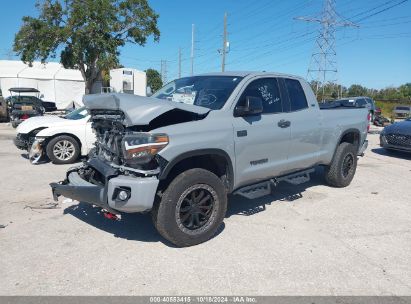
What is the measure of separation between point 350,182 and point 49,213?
5499mm

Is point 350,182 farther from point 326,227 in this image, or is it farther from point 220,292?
point 220,292

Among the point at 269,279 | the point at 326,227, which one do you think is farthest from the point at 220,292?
the point at 326,227

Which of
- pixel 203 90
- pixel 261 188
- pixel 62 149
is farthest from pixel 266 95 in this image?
pixel 62 149

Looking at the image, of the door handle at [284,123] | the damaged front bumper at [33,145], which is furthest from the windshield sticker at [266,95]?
the damaged front bumper at [33,145]

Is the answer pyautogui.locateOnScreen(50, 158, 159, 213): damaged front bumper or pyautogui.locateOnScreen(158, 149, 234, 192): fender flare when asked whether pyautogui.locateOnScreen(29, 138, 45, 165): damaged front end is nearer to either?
pyautogui.locateOnScreen(50, 158, 159, 213): damaged front bumper

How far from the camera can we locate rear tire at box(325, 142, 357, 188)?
658cm

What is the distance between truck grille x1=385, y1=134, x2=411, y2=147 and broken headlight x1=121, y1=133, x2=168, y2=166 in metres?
9.45

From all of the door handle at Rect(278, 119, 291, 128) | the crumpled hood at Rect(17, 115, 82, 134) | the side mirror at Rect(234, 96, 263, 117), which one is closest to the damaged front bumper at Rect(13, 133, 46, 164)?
the crumpled hood at Rect(17, 115, 82, 134)

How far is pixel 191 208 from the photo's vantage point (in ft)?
13.5

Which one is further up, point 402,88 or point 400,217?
point 402,88

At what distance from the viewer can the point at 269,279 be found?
3.50 meters

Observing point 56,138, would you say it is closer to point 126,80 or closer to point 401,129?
point 401,129

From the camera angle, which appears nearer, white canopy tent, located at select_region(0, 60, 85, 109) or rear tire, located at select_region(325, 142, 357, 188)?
rear tire, located at select_region(325, 142, 357, 188)

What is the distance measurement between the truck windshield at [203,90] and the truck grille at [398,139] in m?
8.05
